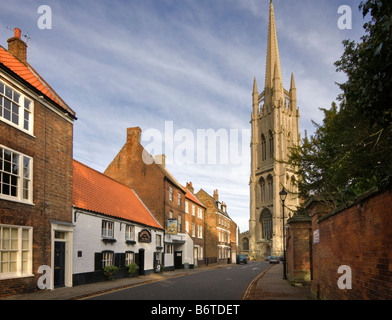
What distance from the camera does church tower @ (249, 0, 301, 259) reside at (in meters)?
93.9

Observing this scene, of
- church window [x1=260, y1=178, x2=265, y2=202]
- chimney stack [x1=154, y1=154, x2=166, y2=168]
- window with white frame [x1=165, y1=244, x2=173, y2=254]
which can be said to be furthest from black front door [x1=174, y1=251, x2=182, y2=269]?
church window [x1=260, y1=178, x2=265, y2=202]

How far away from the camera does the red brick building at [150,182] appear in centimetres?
3606

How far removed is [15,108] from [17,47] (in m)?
5.29

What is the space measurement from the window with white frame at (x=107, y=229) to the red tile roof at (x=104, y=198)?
0.59 metres

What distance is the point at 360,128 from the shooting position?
1496 centimetres

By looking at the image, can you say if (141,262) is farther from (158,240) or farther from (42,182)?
(42,182)

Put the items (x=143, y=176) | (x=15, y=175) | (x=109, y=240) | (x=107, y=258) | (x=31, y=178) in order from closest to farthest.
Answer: (x=15, y=175) → (x=31, y=178) → (x=109, y=240) → (x=107, y=258) → (x=143, y=176)

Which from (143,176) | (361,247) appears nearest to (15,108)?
(361,247)

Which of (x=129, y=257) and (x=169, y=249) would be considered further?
(x=169, y=249)

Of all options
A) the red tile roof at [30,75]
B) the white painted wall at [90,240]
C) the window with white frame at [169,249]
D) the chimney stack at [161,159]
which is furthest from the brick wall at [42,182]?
the chimney stack at [161,159]
